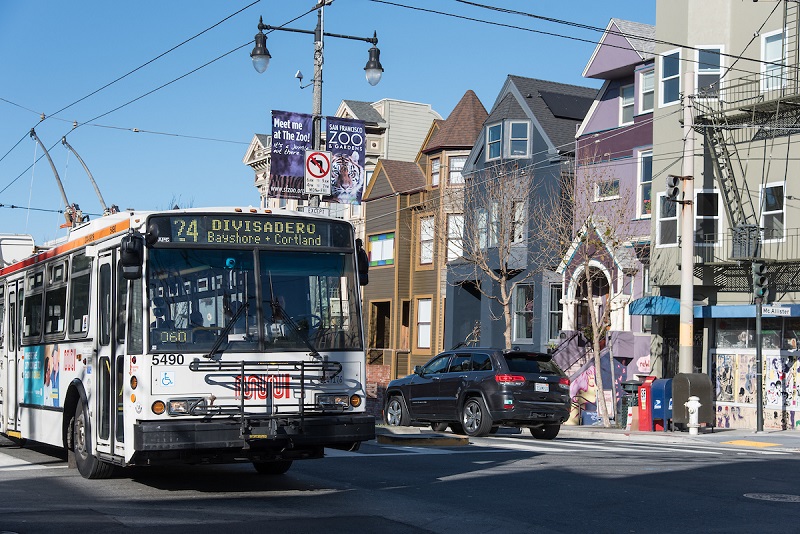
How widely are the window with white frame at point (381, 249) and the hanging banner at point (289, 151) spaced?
23307 millimetres

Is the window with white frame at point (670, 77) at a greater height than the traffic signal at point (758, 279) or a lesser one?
greater

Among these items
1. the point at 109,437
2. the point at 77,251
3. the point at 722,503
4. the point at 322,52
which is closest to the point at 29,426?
the point at 77,251

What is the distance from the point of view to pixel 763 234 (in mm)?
→ 28625

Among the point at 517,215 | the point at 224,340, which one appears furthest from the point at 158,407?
the point at 517,215

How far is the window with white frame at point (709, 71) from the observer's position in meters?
29.6

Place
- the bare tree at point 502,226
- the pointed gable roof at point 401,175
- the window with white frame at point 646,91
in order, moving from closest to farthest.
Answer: the window with white frame at point 646,91, the bare tree at point 502,226, the pointed gable roof at point 401,175

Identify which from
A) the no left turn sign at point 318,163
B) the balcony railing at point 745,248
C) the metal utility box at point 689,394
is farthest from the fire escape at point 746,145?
the no left turn sign at point 318,163

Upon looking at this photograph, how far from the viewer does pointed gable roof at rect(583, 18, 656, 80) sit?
3484 centimetres

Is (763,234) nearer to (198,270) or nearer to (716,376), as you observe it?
(716,376)

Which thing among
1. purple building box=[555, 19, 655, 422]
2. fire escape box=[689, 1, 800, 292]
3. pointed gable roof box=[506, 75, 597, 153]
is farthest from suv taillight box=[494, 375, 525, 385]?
pointed gable roof box=[506, 75, 597, 153]

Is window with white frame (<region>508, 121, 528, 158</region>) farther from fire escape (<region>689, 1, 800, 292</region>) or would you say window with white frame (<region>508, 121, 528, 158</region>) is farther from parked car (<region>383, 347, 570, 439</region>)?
parked car (<region>383, 347, 570, 439</region>)

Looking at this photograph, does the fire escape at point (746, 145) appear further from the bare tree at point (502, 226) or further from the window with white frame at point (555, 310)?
the window with white frame at point (555, 310)

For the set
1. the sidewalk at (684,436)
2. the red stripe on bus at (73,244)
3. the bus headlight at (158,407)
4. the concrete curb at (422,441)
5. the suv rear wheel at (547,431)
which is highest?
the red stripe on bus at (73,244)

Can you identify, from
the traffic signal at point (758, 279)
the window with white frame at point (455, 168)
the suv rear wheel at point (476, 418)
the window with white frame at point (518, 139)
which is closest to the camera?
the suv rear wheel at point (476, 418)
